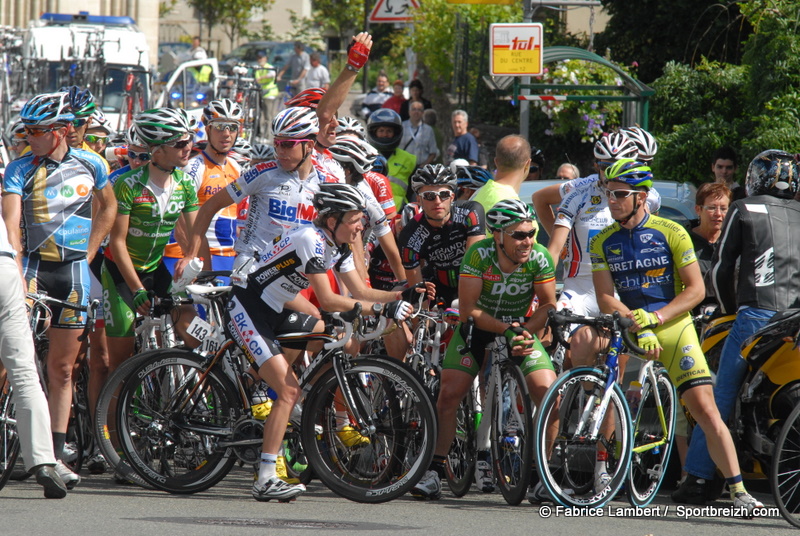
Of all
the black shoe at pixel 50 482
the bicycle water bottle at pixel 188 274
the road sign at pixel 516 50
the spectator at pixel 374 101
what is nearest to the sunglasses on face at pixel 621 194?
the bicycle water bottle at pixel 188 274

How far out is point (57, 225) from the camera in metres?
7.73

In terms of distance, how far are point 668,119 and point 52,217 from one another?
Answer: 8416 millimetres

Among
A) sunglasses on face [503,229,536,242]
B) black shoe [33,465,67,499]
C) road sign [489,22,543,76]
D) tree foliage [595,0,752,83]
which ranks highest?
tree foliage [595,0,752,83]

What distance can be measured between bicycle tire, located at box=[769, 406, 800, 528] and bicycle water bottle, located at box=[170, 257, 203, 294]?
3749 mm

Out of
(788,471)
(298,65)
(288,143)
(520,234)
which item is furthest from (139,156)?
(298,65)

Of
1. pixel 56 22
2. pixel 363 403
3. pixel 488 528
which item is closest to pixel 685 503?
pixel 488 528

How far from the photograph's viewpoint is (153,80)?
2597 cm

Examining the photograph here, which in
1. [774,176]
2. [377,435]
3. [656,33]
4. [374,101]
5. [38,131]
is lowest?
[377,435]

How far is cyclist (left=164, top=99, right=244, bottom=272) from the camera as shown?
9547 mm

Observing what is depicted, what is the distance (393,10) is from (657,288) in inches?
524

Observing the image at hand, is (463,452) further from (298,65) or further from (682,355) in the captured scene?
(298,65)

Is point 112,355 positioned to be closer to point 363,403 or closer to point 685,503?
point 363,403

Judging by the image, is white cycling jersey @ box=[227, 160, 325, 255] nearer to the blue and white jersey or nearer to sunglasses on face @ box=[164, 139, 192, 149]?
sunglasses on face @ box=[164, 139, 192, 149]

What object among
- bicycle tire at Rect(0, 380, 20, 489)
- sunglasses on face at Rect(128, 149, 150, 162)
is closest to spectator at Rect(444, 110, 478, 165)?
sunglasses on face at Rect(128, 149, 150, 162)
